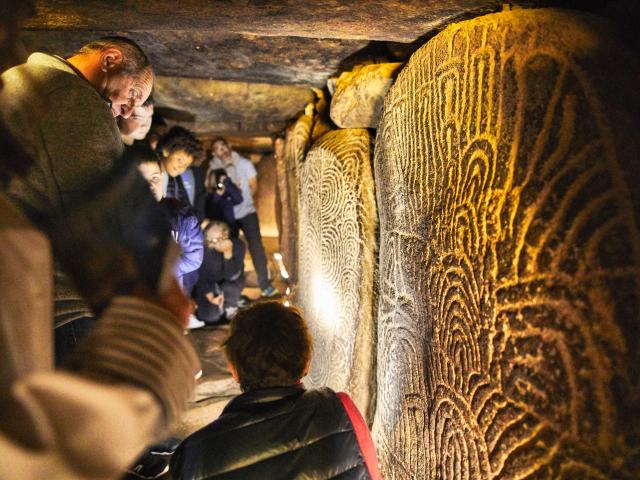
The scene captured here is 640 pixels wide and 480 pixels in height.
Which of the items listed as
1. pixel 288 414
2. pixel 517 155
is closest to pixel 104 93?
pixel 288 414

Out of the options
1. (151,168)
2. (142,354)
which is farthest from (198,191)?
(142,354)

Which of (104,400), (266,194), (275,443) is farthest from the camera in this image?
(266,194)

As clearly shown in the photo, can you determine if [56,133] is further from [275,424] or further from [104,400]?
[275,424]

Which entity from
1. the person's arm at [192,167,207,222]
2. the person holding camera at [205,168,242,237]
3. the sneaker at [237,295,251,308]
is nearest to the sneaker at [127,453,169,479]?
the sneaker at [237,295,251,308]

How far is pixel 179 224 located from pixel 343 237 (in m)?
1.02

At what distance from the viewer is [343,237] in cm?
251

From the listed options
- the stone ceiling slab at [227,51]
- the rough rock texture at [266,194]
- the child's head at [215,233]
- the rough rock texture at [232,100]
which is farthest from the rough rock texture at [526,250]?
the rough rock texture at [266,194]

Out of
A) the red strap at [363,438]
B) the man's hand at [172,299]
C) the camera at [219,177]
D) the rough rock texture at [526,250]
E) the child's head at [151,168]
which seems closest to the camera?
the man's hand at [172,299]

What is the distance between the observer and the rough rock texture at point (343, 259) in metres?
2.31

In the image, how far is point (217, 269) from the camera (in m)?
4.01

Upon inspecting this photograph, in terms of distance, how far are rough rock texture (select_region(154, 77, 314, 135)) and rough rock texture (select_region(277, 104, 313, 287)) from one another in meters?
0.18

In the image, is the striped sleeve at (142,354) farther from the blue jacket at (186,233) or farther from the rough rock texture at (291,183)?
the rough rock texture at (291,183)

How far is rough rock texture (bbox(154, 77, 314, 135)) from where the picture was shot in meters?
3.24

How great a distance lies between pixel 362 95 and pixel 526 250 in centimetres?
147
